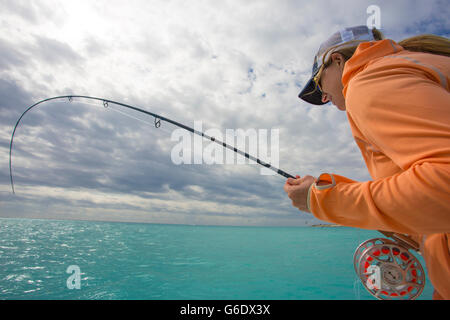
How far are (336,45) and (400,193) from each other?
1.09 metres

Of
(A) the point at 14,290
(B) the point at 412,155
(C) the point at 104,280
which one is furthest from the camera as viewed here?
(C) the point at 104,280

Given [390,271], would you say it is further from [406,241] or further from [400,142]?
[400,142]

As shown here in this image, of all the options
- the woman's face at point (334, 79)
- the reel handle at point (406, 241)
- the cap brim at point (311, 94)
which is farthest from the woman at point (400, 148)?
the cap brim at point (311, 94)

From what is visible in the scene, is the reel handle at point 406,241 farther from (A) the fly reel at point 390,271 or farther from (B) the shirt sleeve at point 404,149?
(B) the shirt sleeve at point 404,149

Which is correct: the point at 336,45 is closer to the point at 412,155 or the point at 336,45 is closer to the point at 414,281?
the point at 412,155

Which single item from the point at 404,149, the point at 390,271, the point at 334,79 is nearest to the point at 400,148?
the point at 404,149

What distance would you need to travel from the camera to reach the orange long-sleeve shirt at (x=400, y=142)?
0.71 meters

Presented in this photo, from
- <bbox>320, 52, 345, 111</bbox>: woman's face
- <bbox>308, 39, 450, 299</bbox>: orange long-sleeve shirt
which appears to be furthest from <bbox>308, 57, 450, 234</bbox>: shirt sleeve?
<bbox>320, 52, 345, 111</bbox>: woman's face

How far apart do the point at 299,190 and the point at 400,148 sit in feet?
1.63

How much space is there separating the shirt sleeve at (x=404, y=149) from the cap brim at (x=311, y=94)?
1119 mm

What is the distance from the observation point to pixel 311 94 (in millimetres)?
Answer: 2160
